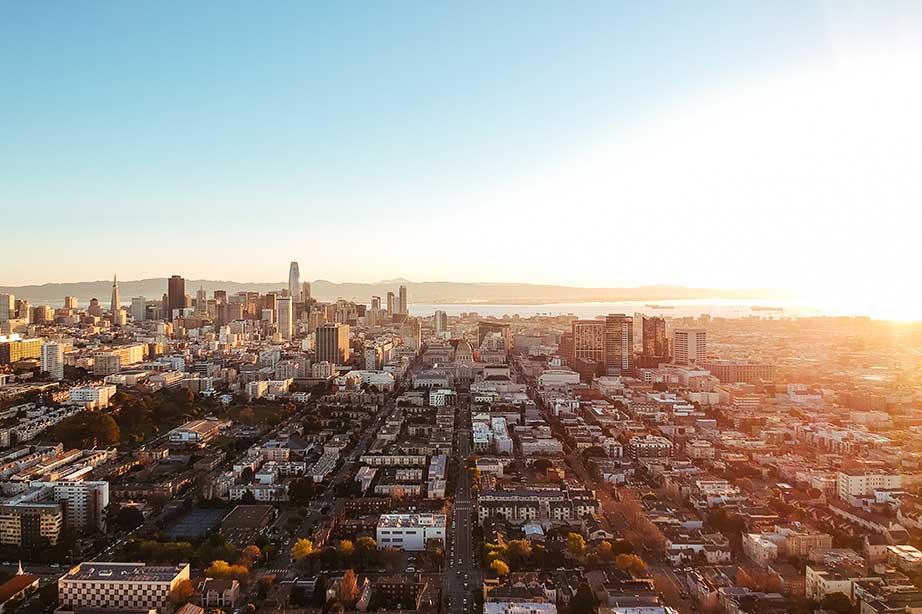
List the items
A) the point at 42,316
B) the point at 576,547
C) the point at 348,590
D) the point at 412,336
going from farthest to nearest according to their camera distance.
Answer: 1. the point at 42,316
2. the point at 412,336
3. the point at 576,547
4. the point at 348,590

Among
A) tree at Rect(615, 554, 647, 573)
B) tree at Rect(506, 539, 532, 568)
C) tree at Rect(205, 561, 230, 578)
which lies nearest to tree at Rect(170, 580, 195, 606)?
tree at Rect(205, 561, 230, 578)

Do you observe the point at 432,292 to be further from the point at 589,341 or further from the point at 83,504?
the point at 83,504

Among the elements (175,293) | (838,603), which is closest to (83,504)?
(838,603)

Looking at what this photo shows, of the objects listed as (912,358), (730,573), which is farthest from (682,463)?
(912,358)

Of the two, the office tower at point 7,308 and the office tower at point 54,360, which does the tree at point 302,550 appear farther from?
the office tower at point 7,308

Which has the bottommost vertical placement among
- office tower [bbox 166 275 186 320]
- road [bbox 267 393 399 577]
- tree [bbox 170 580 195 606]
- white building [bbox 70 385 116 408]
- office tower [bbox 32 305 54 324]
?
road [bbox 267 393 399 577]

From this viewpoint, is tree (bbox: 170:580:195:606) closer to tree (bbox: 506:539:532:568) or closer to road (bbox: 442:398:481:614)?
road (bbox: 442:398:481:614)
